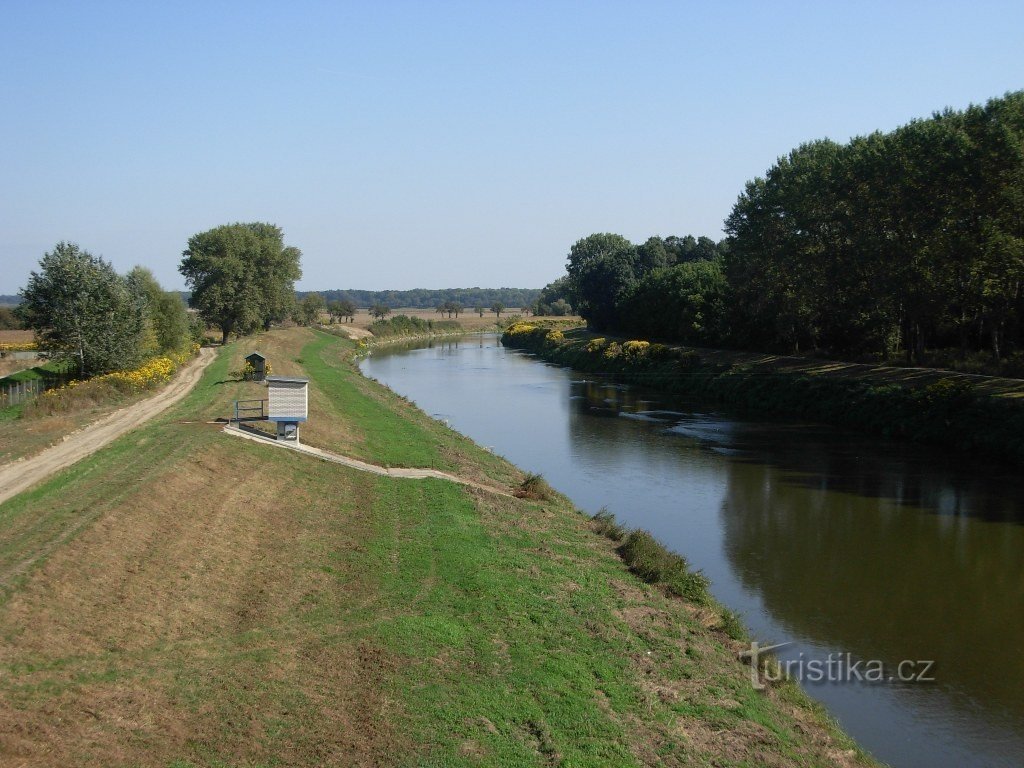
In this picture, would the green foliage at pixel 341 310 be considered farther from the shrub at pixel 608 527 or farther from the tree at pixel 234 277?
the shrub at pixel 608 527

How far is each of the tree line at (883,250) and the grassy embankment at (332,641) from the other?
87.8ft

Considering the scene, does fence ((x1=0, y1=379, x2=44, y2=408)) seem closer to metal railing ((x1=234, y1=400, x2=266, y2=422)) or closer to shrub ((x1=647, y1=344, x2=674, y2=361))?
metal railing ((x1=234, y1=400, x2=266, y2=422))

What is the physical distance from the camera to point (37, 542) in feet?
Answer: 45.5

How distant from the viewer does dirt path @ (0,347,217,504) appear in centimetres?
1873

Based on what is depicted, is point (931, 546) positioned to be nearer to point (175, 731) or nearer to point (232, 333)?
point (175, 731)

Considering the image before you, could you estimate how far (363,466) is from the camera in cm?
2530

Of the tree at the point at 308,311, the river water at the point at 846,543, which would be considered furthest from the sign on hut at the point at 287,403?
the tree at the point at 308,311

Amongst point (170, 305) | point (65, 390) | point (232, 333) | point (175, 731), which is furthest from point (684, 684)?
point (232, 333)

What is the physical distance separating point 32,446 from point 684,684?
1803cm

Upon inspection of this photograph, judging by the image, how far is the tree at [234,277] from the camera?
6569 cm

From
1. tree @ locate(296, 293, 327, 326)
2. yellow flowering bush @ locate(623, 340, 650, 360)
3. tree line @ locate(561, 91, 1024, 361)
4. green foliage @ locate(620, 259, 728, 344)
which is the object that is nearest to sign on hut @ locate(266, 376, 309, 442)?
tree line @ locate(561, 91, 1024, 361)

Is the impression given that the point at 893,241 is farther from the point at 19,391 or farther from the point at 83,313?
the point at 19,391

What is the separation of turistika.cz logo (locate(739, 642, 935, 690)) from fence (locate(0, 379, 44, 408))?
1100 inches

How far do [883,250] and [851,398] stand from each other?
7.63m
